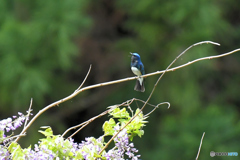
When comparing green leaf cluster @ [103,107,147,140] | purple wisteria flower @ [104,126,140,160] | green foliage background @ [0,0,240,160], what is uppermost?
green leaf cluster @ [103,107,147,140]

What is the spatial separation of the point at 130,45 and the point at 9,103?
1746mm

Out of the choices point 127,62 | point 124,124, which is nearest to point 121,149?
point 124,124

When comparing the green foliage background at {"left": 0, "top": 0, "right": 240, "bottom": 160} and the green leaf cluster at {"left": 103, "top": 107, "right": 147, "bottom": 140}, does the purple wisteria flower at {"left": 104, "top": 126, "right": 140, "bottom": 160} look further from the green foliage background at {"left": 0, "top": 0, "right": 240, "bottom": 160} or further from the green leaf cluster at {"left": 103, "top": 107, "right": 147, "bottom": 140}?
the green foliage background at {"left": 0, "top": 0, "right": 240, "bottom": 160}

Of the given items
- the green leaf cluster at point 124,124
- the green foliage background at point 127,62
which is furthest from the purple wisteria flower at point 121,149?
the green foliage background at point 127,62

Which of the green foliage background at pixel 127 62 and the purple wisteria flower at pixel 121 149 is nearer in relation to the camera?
the purple wisteria flower at pixel 121 149

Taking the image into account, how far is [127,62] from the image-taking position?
6.52 m

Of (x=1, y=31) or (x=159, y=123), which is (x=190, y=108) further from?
(x=1, y=31)

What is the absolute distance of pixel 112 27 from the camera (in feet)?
22.9

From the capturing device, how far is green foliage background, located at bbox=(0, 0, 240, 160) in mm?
5859

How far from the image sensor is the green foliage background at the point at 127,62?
5859 millimetres

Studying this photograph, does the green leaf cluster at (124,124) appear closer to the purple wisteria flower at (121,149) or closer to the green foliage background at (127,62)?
the purple wisteria flower at (121,149)

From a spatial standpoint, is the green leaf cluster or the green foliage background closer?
the green leaf cluster

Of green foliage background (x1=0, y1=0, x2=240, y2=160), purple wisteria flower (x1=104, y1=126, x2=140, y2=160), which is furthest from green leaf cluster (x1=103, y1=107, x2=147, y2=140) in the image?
green foliage background (x1=0, y1=0, x2=240, y2=160)

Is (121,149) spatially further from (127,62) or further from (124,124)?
(127,62)
